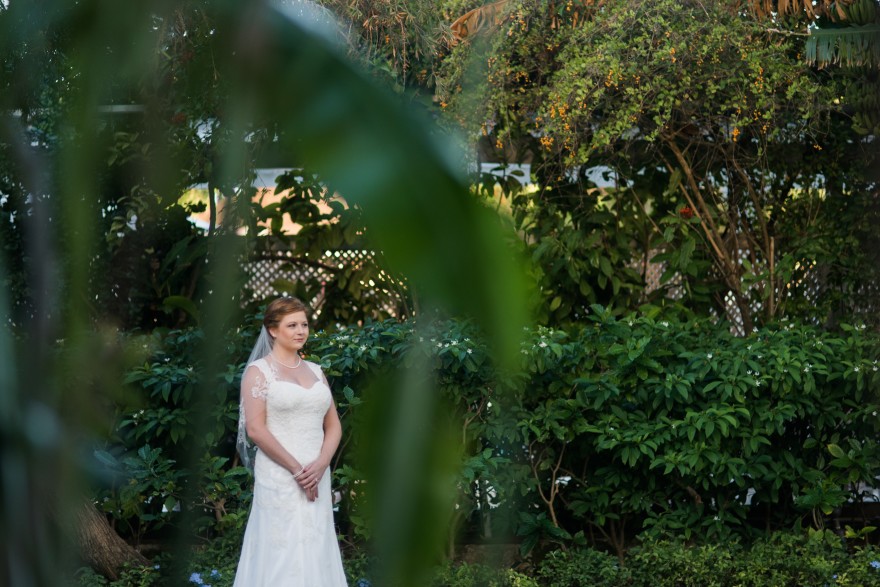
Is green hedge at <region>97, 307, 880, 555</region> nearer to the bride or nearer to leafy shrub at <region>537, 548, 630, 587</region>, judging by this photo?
leafy shrub at <region>537, 548, 630, 587</region>

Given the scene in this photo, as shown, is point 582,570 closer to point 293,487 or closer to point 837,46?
point 293,487

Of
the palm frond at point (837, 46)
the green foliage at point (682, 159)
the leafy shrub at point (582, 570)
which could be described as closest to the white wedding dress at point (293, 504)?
the leafy shrub at point (582, 570)

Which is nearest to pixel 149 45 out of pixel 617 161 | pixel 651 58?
pixel 651 58

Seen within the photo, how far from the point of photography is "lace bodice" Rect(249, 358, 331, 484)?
3.76 meters

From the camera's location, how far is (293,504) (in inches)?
148

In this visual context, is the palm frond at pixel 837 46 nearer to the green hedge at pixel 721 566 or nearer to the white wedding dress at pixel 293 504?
the green hedge at pixel 721 566

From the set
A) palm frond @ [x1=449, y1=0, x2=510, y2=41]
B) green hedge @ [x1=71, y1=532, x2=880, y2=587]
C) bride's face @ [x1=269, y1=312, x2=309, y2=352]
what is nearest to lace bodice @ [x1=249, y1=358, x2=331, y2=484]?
bride's face @ [x1=269, y1=312, x2=309, y2=352]

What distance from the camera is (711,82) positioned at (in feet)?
16.7

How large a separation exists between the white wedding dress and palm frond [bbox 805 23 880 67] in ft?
8.36

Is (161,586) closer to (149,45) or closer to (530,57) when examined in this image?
(149,45)

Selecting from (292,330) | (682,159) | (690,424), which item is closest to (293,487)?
(292,330)

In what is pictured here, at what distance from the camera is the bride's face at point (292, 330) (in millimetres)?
3359

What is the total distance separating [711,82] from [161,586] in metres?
5.09

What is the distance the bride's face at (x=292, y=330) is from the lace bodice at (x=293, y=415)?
0.96 ft
